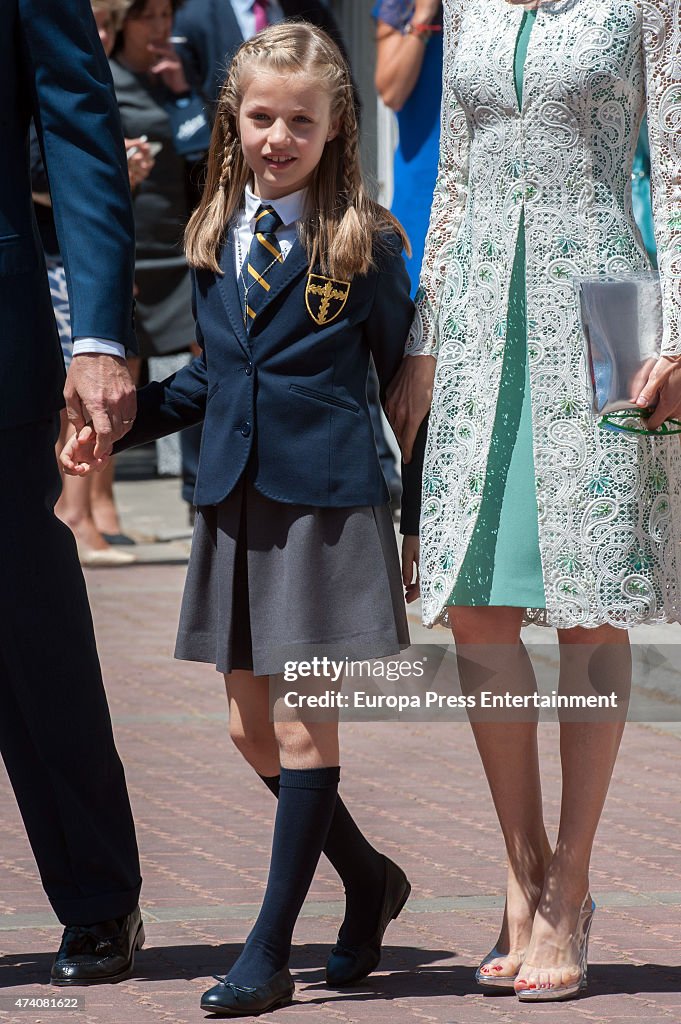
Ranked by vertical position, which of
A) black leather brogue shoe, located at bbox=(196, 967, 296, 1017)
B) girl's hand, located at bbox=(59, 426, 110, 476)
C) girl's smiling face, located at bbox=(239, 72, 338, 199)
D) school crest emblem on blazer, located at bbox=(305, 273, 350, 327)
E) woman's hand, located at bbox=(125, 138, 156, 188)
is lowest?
black leather brogue shoe, located at bbox=(196, 967, 296, 1017)

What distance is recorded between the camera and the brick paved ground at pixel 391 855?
11.1ft

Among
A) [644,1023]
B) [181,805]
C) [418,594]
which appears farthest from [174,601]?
[644,1023]

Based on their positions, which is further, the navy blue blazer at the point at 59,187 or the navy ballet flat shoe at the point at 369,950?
the navy ballet flat shoe at the point at 369,950

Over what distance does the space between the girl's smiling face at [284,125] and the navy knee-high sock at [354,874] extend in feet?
3.66

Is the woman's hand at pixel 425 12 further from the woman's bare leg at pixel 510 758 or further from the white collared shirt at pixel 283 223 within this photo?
the woman's bare leg at pixel 510 758

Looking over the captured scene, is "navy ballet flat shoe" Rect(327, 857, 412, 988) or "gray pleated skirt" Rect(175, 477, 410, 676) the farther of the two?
"navy ballet flat shoe" Rect(327, 857, 412, 988)

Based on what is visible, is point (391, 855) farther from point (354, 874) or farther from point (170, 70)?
point (170, 70)

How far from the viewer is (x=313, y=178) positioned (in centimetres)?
352

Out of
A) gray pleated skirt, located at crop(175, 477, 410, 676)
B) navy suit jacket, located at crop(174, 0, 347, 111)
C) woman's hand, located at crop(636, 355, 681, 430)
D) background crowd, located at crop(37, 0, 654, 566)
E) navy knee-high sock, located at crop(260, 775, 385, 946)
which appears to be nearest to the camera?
woman's hand, located at crop(636, 355, 681, 430)

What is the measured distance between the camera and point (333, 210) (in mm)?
3473

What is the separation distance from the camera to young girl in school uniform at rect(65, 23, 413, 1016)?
11.0 feet

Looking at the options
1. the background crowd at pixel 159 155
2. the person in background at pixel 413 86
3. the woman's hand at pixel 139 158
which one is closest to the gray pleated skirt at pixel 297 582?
the person in background at pixel 413 86

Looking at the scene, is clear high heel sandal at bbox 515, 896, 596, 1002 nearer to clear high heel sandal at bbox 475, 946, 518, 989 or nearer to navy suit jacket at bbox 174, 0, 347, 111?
clear high heel sandal at bbox 475, 946, 518, 989

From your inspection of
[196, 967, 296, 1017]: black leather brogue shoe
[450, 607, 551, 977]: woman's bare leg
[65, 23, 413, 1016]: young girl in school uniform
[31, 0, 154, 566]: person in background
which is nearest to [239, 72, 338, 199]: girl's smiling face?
[65, 23, 413, 1016]: young girl in school uniform
